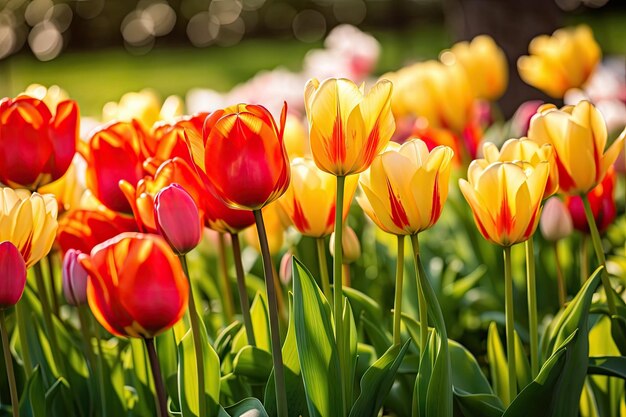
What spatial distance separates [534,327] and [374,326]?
0.72 ft

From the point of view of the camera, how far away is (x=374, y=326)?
1234 mm

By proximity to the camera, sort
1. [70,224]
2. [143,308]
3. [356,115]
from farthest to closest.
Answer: [70,224] < [356,115] < [143,308]

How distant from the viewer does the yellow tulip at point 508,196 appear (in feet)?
3.37

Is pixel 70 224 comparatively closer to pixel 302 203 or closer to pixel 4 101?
pixel 4 101

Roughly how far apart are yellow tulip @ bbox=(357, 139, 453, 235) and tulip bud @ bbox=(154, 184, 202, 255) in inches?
8.1

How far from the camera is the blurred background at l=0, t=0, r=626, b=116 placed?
10.2 meters

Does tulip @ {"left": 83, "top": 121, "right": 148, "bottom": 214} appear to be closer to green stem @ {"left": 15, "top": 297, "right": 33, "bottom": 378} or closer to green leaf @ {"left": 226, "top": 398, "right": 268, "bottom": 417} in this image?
green stem @ {"left": 15, "top": 297, "right": 33, "bottom": 378}

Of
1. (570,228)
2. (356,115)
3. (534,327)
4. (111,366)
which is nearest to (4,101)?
(111,366)

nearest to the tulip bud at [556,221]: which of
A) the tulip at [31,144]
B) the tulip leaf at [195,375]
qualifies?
the tulip leaf at [195,375]

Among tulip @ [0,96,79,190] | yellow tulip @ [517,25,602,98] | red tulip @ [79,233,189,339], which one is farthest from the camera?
yellow tulip @ [517,25,602,98]

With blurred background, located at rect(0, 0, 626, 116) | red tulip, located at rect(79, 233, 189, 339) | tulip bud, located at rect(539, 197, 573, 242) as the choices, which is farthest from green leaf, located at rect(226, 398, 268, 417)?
blurred background, located at rect(0, 0, 626, 116)

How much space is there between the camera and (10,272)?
98 cm

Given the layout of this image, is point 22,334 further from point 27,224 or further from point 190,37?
point 190,37

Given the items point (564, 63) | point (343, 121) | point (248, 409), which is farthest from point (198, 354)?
point (564, 63)
